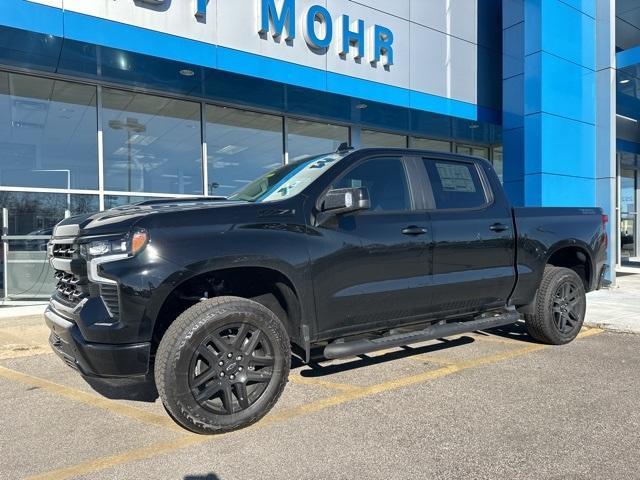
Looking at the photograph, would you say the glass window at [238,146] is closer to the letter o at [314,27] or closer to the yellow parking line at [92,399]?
the letter o at [314,27]

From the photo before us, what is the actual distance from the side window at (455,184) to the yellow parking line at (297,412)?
5.08 feet

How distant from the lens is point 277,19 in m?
9.26

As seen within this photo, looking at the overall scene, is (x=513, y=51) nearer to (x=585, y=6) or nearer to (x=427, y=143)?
(x=585, y=6)

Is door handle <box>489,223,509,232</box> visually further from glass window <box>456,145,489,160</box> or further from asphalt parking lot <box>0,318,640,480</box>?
glass window <box>456,145,489,160</box>

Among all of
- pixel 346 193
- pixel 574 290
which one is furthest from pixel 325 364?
pixel 574 290

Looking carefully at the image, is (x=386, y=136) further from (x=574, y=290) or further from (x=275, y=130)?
(x=574, y=290)

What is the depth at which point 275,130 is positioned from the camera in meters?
12.1

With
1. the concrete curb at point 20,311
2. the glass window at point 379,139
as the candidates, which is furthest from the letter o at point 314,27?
the concrete curb at point 20,311

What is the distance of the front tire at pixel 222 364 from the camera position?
3312 mm

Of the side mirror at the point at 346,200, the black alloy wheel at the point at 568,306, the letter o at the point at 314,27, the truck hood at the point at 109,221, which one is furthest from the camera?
the letter o at the point at 314,27

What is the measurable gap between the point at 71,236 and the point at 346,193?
1.97m

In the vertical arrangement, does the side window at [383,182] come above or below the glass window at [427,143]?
below

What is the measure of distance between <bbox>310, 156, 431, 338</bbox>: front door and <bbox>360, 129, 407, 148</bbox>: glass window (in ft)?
29.7

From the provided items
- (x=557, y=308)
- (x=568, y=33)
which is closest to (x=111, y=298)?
(x=557, y=308)
